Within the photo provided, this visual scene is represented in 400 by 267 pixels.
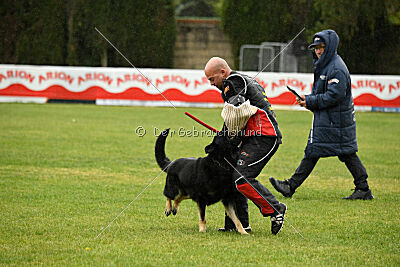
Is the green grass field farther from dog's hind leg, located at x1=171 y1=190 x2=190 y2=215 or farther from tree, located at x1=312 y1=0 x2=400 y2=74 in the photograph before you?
tree, located at x1=312 y1=0 x2=400 y2=74

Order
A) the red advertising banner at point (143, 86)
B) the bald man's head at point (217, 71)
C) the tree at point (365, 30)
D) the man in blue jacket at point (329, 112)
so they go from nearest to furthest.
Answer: the bald man's head at point (217, 71), the man in blue jacket at point (329, 112), the red advertising banner at point (143, 86), the tree at point (365, 30)

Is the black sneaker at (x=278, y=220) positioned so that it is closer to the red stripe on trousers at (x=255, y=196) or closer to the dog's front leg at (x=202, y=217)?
the red stripe on trousers at (x=255, y=196)

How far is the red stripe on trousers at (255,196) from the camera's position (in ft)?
18.1

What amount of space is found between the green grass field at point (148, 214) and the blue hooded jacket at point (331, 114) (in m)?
0.71

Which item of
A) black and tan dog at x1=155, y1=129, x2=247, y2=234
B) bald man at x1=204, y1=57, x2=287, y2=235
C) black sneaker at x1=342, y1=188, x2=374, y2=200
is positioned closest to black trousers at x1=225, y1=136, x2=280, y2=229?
bald man at x1=204, y1=57, x2=287, y2=235

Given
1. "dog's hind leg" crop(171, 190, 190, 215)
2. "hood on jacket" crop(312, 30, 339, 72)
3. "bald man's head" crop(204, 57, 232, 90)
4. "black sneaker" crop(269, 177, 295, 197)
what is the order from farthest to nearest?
1. "black sneaker" crop(269, 177, 295, 197)
2. "hood on jacket" crop(312, 30, 339, 72)
3. "dog's hind leg" crop(171, 190, 190, 215)
4. "bald man's head" crop(204, 57, 232, 90)

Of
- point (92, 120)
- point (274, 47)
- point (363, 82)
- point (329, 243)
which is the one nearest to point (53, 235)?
point (329, 243)

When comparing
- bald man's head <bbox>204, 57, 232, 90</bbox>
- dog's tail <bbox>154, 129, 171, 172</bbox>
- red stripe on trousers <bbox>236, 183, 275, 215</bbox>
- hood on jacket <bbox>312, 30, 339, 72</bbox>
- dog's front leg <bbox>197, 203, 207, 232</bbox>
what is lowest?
dog's front leg <bbox>197, 203, 207, 232</bbox>

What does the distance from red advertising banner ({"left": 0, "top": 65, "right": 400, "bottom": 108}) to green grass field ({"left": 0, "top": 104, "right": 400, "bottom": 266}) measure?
1052cm

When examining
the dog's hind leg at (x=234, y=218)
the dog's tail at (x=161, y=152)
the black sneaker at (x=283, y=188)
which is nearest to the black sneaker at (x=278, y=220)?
the dog's hind leg at (x=234, y=218)

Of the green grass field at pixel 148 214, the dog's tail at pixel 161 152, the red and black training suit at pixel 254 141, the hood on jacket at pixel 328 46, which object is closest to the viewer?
the green grass field at pixel 148 214

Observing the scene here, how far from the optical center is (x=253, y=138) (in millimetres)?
5613

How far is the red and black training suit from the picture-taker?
5.50 m

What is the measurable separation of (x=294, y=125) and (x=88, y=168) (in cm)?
1018
